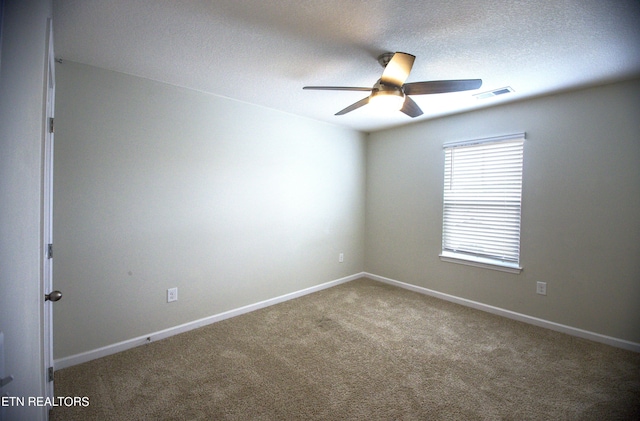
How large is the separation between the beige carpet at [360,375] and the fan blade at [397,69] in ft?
7.01

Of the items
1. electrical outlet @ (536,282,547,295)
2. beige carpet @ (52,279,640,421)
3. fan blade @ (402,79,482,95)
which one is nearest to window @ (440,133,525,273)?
electrical outlet @ (536,282,547,295)

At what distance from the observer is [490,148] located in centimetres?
327

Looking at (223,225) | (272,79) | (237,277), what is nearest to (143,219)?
(223,225)

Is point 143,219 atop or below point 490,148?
below

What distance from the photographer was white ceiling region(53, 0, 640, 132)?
157cm

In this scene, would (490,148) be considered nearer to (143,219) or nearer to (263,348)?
(263,348)

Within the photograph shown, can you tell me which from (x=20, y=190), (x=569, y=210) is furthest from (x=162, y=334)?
(x=569, y=210)

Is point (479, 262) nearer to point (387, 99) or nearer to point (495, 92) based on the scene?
point (495, 92)

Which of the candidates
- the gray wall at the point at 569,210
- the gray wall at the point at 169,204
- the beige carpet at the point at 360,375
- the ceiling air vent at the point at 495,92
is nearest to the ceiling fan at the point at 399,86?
the ceiling air vent at the point at 495,92

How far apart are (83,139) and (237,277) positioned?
1.90m

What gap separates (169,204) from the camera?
8.75 feet

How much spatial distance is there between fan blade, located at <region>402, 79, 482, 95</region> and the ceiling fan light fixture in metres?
0.11

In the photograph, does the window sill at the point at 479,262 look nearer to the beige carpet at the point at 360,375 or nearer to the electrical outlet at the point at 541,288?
the electrical outlet at the point at 541,288

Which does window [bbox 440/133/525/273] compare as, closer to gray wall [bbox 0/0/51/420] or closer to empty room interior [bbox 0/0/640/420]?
empty room interior [bbox 0/0/640/420]
